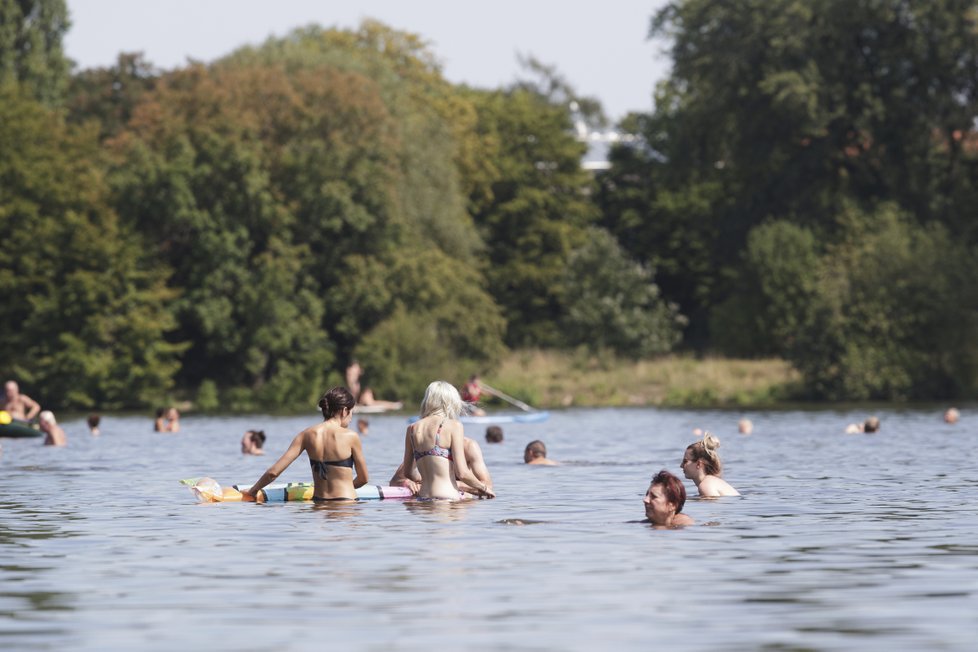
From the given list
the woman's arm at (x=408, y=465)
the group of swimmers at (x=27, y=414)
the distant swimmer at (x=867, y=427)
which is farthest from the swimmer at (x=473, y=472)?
the distant swimmer at (x=867, y=427)

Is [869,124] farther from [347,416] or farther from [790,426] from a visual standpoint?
[347,416]

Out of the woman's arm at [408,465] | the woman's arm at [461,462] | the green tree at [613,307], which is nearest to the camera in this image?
the woman's arm at [461,462]

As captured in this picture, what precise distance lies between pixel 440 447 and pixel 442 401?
2.28ft

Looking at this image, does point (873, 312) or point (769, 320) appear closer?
point (873, 312)

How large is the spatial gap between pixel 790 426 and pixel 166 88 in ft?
123

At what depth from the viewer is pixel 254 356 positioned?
7144cm

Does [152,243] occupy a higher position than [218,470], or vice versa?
[152,243]

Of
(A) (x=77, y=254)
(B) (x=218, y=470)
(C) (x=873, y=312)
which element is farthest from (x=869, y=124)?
(B) (x=218, y=470)

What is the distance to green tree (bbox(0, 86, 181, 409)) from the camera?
6794 centimetres

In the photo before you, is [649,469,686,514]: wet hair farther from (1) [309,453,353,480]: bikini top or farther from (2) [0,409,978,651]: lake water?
(1) [309,453,353,480]: bikini top

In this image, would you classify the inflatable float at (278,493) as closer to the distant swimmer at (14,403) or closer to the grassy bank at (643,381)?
the distant swimmer at (14,403)

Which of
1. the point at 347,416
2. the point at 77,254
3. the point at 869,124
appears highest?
the point at 869,124

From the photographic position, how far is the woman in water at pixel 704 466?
2131 cm

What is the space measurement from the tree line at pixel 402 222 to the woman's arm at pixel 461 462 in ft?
153
